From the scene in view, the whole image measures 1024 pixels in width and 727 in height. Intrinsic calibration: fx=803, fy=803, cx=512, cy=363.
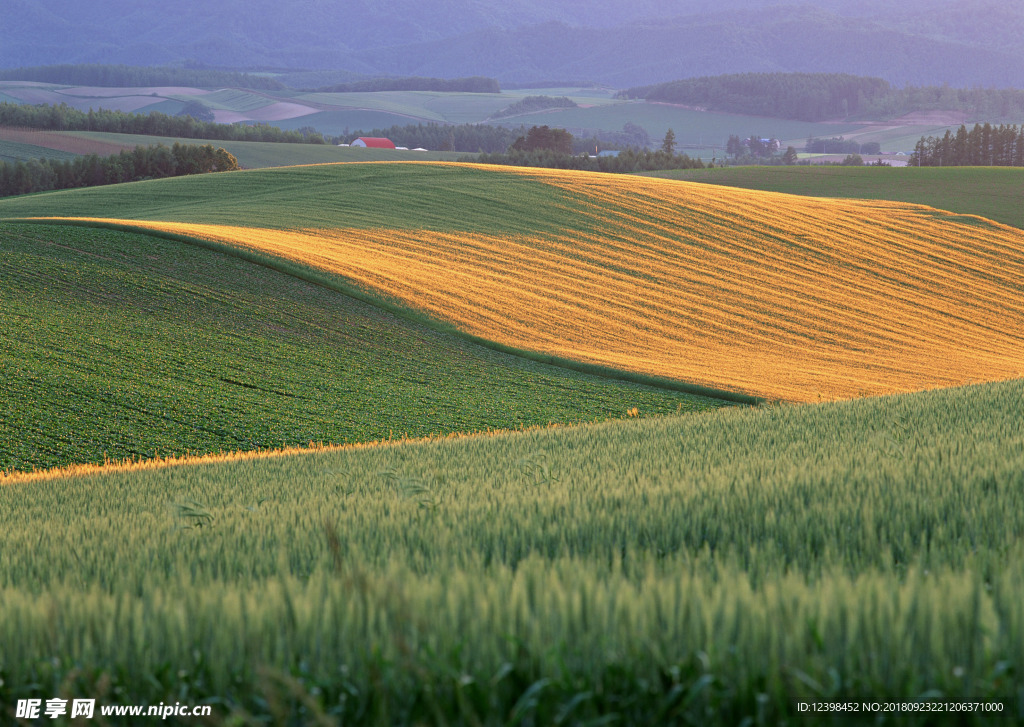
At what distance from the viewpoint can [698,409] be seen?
71.6ft

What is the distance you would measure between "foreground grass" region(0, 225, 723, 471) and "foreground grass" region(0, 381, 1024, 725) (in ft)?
43.5

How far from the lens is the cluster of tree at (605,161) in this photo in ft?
354

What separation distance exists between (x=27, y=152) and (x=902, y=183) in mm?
103373

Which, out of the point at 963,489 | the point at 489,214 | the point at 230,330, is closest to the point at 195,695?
the point at 963,489

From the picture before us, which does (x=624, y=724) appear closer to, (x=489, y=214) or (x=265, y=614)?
(x=265, y=614)

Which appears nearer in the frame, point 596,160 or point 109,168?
point 109,168

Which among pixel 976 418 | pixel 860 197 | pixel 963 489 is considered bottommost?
pixel 976 418

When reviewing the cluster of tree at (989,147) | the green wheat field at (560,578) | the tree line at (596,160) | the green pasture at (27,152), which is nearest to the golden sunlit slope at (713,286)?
the green wheat field at (560,578)

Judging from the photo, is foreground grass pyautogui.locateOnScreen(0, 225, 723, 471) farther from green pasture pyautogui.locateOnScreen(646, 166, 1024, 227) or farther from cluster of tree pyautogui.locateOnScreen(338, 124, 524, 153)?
cluster of tree pyautogui.locateOnScreen(338, 124, 524, 153)

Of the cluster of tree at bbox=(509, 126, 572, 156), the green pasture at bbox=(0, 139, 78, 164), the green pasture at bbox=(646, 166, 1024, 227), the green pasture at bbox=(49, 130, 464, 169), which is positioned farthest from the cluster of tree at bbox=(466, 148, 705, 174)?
the green pasture at bbox=(0, 139, 78, 164)

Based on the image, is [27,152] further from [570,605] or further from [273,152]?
[570,605]

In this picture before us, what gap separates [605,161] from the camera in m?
109

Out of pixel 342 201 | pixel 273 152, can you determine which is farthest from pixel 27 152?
pixel 342 201

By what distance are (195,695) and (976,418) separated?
7940 mm
